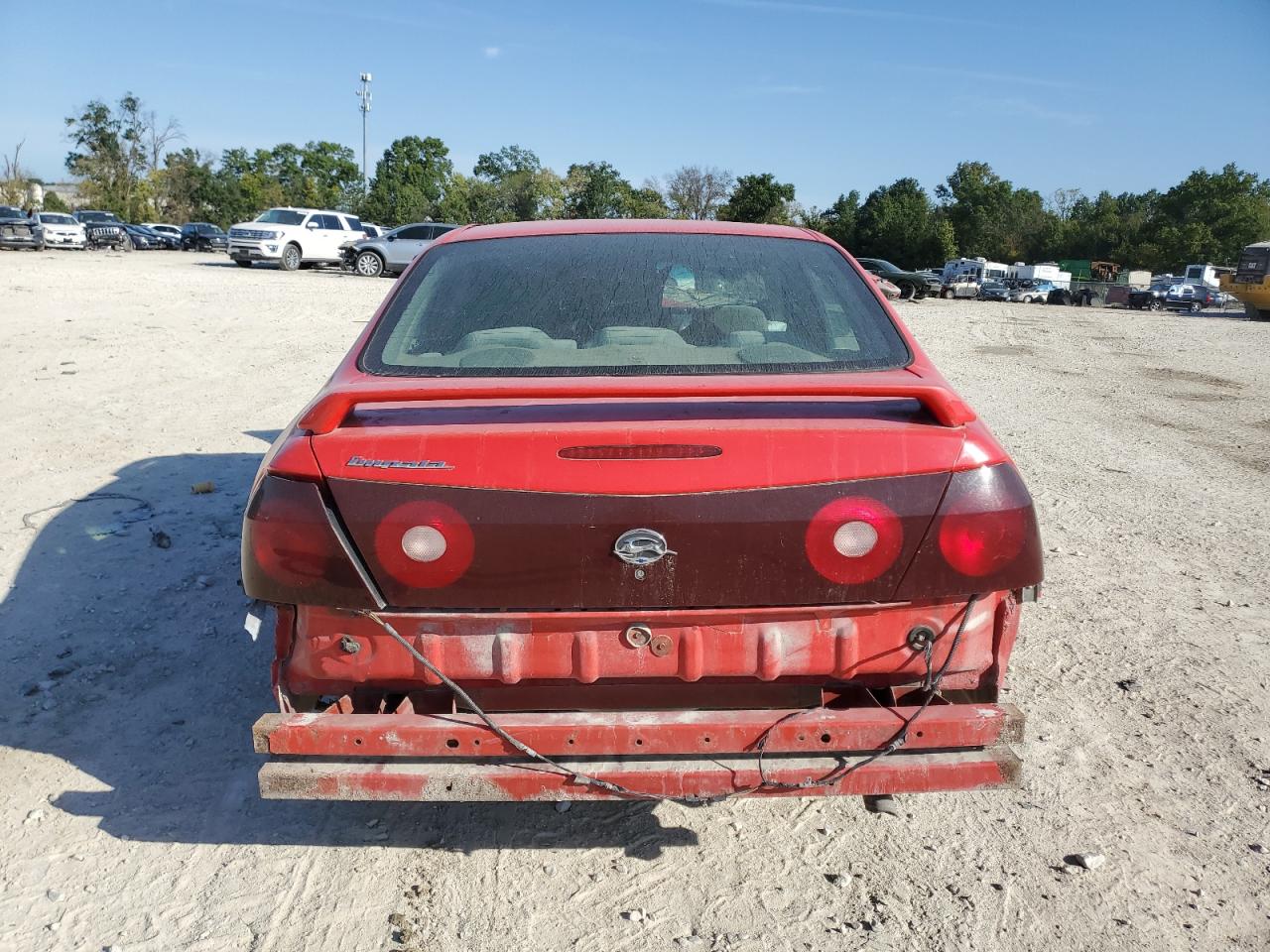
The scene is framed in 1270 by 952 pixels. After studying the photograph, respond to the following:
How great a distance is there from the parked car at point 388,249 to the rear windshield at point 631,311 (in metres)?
25.2

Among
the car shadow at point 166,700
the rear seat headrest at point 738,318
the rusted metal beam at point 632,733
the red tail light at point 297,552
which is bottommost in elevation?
the car shadow at point 166,700

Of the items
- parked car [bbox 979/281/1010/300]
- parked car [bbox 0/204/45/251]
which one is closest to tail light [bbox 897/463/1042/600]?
parked car [bbox 0/204/45/251]

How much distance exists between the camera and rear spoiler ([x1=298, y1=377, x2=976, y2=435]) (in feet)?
7.19

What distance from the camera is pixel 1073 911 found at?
7.91ft

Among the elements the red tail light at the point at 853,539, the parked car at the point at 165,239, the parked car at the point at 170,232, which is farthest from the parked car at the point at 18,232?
the red tail light at the point at 853,539

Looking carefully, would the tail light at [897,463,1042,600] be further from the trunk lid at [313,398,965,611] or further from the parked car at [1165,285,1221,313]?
the parked car at [1165,285,1221,313]

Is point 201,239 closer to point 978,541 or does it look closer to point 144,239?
point 144,239

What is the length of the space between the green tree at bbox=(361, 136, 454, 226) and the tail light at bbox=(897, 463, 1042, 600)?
63826 mm

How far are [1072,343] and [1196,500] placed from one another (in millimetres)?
13359

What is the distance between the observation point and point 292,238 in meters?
27.6

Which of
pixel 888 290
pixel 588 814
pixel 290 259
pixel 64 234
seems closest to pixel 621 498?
pixel 588 814

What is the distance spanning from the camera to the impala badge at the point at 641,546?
2096 millimetres

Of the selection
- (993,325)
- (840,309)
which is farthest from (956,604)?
(993,325)

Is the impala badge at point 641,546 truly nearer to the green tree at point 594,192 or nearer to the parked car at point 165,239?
the parked car at point 165,239
